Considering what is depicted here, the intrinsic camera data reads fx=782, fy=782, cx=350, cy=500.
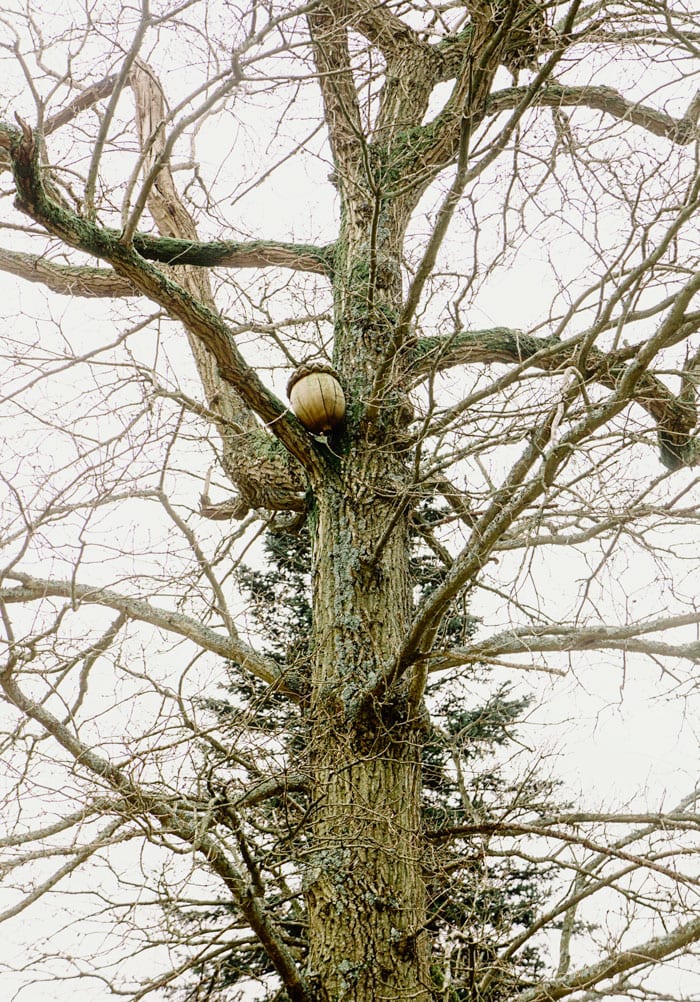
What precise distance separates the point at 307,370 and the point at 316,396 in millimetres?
137

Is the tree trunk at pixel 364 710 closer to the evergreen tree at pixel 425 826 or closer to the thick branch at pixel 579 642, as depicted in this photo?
the evergreen tree at pixel 425 826

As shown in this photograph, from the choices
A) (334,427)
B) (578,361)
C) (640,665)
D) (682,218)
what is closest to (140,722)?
(334,427)

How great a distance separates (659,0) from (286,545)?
4.95 metres

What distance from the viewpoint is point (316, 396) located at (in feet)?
11.7

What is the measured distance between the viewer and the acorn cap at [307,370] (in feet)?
11.9

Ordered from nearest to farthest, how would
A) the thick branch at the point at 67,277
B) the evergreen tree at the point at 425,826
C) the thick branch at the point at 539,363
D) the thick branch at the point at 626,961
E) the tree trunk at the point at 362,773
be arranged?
1. the evergreen tree at the point at 425,826
2. the tree trunk at the point at 362,773
3. the thick branch at the point at 626,961
4. the thick branch at the point at 539,363
5. the thick branch at the point at 67,277

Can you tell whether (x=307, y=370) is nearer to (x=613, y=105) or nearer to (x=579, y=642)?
(x=579, y=642)

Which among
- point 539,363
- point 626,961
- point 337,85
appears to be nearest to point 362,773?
point 626,961

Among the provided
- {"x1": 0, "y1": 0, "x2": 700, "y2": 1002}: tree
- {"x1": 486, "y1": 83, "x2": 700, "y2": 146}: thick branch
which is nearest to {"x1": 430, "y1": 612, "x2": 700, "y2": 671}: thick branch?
{"x1": 0, "y1": 0, "x2": 700, "y2": 1002}: tree

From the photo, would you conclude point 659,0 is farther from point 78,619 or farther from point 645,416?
point 78,619

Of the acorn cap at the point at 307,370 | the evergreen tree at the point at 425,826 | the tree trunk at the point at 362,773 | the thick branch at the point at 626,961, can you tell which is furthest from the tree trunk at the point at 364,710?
the thick branch at the point at 626,961

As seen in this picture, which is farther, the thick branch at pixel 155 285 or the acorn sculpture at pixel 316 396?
the acorn sculpture at pixel 316 396

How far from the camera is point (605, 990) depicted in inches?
125

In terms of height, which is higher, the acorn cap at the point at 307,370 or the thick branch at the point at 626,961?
the acorn cap at the point at 307,370
